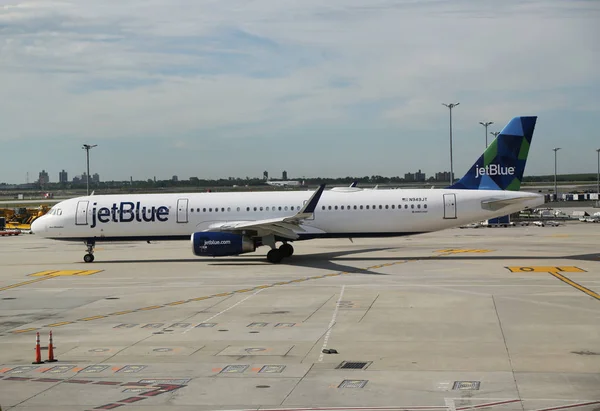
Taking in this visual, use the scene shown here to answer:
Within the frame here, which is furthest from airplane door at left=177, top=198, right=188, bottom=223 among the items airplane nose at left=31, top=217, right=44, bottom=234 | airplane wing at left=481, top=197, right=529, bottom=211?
airplane wing at left=481, top=197, right=529, bottom=211

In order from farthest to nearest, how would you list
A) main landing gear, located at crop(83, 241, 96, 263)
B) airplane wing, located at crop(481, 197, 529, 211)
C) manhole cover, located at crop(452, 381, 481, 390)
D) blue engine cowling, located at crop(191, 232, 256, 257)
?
main landing gear, located at crop(83, 241, 96, 263) < airplane wing, located at crop(481, 197, 529, 211) < blue engine cowling, located at crop(191, 232, 256, 257) < manhole cover, located at crop(452, 381, 481, 390)

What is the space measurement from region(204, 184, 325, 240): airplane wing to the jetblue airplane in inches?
13.9

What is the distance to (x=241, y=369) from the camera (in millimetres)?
16188

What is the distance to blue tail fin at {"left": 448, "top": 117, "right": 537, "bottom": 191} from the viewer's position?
42.1 m

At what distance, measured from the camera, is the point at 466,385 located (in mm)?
14383

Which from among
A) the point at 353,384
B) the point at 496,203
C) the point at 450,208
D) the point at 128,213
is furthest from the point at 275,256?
the point at 353,384

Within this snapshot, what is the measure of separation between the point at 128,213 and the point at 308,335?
80.7 ft

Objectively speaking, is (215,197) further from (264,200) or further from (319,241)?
(319,241)

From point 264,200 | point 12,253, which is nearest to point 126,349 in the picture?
point 264,200

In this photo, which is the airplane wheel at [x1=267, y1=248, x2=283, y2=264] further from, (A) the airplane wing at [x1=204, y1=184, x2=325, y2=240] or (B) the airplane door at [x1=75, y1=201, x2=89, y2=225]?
(B) the airplane door at [x1=75, y1=201, x2=89, y2=225]

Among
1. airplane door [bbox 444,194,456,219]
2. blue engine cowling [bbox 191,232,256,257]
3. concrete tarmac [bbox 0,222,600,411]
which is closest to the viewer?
concrete tarmac [bbox 0,222,600,411]

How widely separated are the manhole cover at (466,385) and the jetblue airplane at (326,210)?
25595mm

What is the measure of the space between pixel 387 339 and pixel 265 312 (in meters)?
5.99

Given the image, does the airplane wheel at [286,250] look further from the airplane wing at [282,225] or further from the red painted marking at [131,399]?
the red painted marking at [131,399]
